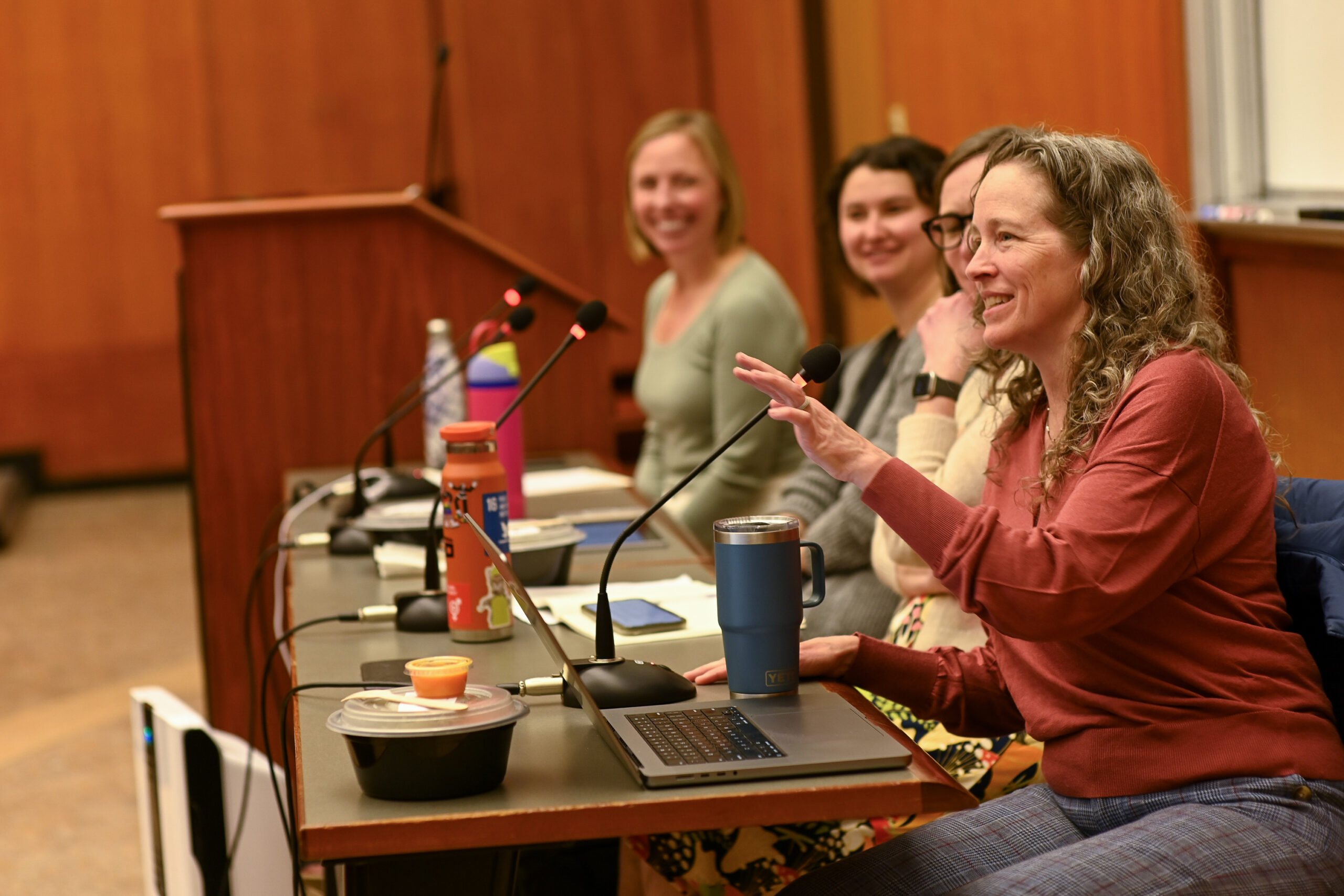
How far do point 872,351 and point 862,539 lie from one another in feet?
1.43

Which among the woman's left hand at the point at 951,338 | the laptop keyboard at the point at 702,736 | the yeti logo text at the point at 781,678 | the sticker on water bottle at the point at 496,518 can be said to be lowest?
the laptop keyboard at the point at 702,736

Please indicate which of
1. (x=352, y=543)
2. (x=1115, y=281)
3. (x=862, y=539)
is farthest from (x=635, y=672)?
(x=862, y=539)

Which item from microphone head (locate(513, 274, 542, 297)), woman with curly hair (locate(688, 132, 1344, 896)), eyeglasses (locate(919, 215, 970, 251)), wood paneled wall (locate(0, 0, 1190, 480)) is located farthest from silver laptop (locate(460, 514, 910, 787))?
wood paneled wall (locate(0, 0, 1190, 480))

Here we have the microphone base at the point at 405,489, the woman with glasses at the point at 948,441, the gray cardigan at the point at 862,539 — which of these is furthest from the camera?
the microphone base at the point at 405,489

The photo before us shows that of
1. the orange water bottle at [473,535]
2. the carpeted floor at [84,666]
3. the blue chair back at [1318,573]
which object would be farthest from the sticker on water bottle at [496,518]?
the carpeted floor at [84,666]

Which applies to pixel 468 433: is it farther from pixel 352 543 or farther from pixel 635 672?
pixel 352 543

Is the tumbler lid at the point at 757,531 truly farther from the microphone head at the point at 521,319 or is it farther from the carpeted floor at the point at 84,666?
the carpeted floor at the point at 84,666

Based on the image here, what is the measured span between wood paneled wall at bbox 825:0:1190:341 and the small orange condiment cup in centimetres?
200

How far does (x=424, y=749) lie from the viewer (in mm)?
1101

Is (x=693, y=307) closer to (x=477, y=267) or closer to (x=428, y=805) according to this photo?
(x=477, y=267)

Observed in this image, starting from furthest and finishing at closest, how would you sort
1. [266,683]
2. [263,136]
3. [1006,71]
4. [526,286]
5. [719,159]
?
1. [263,136]
2. [1006,71]
3. [719,159]
4. [526,286]
5. [266,683]

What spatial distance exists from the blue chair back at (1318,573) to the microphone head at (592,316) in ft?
2.62

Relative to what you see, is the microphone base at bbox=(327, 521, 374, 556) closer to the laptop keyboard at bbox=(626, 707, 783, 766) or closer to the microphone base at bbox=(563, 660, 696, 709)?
the microphone base at bbox=(563, 660, 696, 709)

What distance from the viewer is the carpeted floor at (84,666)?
3020 mm
